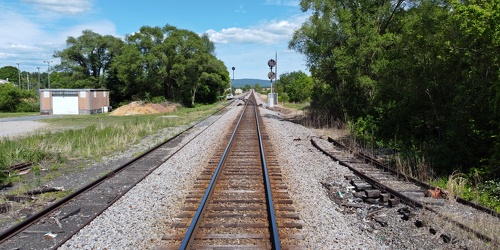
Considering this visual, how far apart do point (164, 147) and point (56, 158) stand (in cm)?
408

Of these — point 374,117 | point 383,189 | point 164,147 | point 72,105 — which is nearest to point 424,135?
point 374,117

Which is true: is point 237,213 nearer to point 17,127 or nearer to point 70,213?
point 70,213

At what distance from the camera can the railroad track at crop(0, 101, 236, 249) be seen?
609 cm

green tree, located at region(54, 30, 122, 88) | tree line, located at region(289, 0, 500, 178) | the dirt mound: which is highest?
green tree, located at region(54, 30, 122, 88)

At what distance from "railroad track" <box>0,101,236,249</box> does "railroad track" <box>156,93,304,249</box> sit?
169cm

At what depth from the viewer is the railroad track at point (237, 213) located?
5.74m

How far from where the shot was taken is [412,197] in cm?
816

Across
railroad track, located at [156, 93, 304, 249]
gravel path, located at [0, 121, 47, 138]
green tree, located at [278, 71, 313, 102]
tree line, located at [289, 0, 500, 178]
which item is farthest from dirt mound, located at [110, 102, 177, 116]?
railroad track, located at [156, 93, 304, 249]

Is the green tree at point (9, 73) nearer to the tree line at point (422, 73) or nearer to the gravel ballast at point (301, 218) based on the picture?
the tree line at point (422, 73)

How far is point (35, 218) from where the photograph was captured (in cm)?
691

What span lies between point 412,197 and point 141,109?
1761 inches

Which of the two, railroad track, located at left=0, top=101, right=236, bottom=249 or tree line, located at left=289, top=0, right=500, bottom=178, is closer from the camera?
railroad track, located at left=0, top=101, right=236, bottom=249

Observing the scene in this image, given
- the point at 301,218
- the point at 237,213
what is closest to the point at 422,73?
the point at 301,218

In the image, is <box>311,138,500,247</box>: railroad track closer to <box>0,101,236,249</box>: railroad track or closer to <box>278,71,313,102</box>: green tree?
<box>0,101,236,249</box>: railroad track
